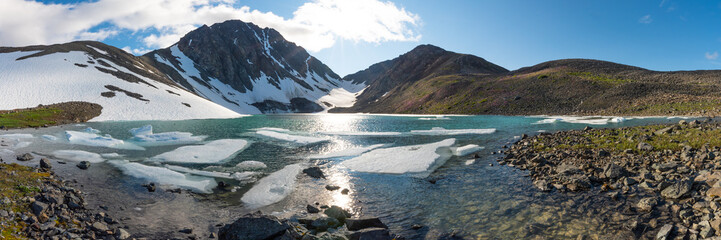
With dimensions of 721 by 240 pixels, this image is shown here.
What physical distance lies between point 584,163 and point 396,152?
14.1m

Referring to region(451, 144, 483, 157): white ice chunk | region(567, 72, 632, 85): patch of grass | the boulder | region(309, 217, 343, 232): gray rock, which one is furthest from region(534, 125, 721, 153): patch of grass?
region(567, 72, 632, 85): patch of grass

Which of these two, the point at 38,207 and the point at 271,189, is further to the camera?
the point at 271,189

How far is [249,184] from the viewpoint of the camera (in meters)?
18.3

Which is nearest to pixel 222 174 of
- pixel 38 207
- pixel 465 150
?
pixel 38 207

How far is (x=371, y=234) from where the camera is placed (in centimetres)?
1065

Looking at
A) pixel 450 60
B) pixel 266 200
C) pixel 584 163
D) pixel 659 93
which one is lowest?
pixel 266 200

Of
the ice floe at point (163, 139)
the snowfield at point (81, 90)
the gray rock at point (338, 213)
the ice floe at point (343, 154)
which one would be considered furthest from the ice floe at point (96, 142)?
the snowfield at point (81, 90)

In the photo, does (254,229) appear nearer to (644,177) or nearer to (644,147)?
(644,177)

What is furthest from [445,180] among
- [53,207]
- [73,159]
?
[73,159]

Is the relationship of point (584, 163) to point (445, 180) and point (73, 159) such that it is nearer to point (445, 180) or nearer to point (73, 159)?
point (445, 180)

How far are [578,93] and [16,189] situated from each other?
11762cm

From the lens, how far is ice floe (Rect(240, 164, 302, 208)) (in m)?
15.2

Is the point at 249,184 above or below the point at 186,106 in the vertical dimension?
below

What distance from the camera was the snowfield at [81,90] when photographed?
78.6 metres
